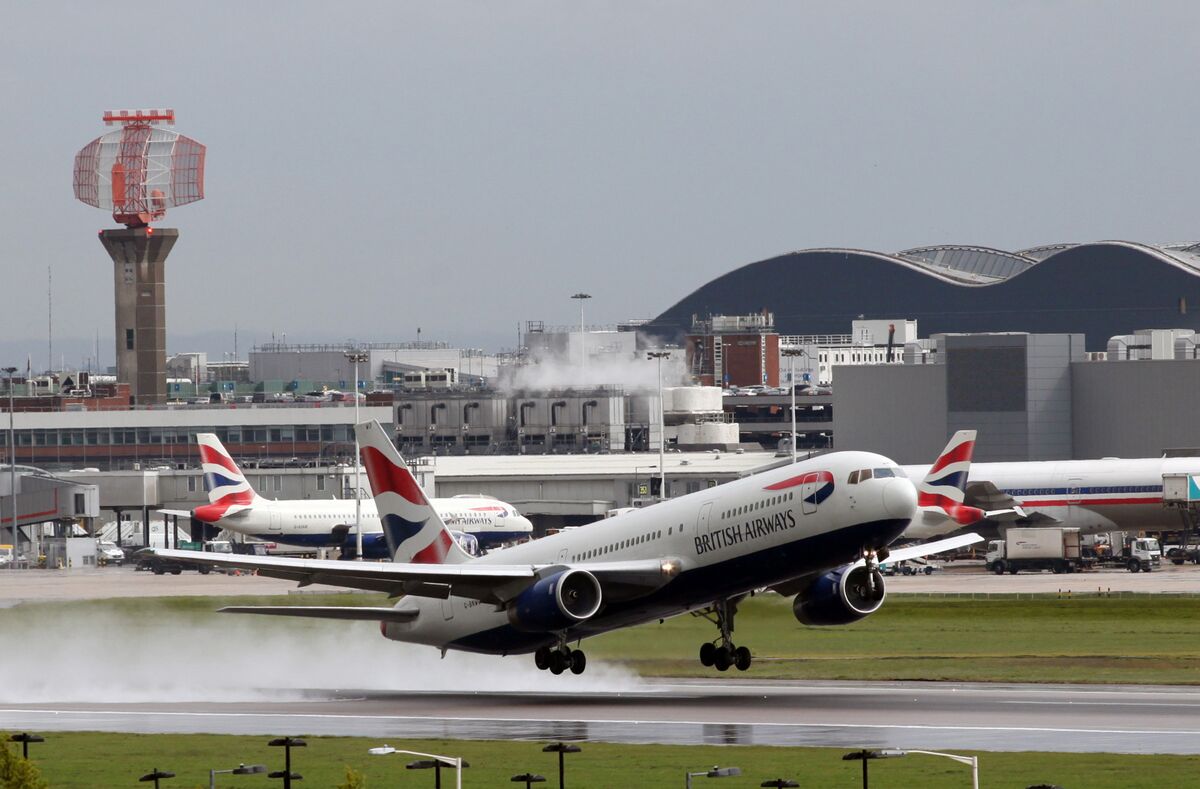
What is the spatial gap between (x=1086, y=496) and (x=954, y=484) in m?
22.3

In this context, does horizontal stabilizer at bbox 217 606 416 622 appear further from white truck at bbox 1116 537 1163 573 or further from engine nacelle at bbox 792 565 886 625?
white truck at bbox 1116 537 1163 573

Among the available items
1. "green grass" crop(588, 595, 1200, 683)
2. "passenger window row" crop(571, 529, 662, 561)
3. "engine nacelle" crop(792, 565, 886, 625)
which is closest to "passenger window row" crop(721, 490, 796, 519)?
"passenger window row" crop(571, 529, 662, 561)

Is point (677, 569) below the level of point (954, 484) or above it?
below

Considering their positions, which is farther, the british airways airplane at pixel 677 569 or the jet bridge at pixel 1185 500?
the jet bridge at pixel 1185 500

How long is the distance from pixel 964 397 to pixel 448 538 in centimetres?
12447

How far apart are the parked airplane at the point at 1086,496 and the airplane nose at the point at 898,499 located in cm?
7828

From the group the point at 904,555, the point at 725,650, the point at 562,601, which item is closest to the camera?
the point at 562,601

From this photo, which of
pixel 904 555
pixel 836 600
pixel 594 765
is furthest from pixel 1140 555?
pixel 594 765

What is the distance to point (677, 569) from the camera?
5684cm

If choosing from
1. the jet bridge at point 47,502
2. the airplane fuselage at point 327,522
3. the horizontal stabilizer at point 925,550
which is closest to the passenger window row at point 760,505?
the horizontal stabilizer at point 925,550

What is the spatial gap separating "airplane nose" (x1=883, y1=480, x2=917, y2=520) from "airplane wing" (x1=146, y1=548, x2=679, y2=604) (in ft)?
24.8

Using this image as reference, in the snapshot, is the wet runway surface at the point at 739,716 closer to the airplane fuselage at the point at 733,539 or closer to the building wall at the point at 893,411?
the airplane fuselage at the point at 733,539

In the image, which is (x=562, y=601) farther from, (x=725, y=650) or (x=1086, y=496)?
(x=1086, y=496)

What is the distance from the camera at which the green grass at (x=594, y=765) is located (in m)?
41.3
